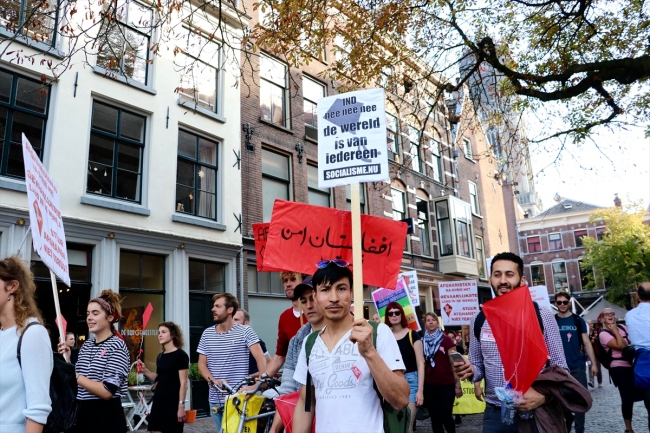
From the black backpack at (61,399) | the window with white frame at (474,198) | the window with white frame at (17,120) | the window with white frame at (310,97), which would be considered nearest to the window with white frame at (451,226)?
the window with white frame at (474,198)

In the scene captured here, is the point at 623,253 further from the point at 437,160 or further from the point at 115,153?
the point at 115,153

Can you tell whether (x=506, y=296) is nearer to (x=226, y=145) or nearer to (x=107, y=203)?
(x=107, y=203)

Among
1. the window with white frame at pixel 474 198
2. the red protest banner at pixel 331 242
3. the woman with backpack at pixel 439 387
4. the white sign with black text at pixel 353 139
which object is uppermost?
the window with white frame at pixel 474 198

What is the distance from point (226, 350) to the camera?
238 inches

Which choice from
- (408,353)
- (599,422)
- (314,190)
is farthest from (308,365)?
(314,190)

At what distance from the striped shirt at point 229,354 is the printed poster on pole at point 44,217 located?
7.24 feet

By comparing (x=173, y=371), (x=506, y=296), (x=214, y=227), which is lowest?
(x=173, y=371)

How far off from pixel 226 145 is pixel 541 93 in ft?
29.4

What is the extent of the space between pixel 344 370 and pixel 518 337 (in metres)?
1.18

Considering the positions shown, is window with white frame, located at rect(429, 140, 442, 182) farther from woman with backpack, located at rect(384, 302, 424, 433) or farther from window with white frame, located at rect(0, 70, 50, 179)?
woman with backpack, located at rect(384, 302, 424, 433)

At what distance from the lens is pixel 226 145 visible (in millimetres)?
15109

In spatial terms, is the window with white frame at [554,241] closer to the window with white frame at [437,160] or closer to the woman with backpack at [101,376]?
the window with white frame at [437,160]

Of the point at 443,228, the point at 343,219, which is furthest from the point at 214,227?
the point at 443,228

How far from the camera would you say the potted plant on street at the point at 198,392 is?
1234 centimetres
